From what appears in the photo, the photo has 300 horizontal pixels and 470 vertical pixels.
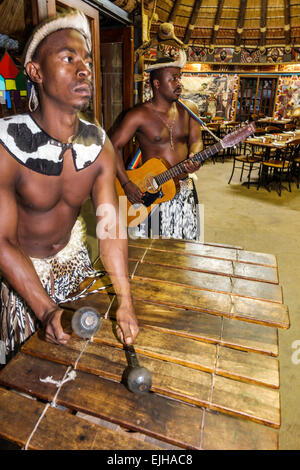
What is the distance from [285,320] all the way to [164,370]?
652mm

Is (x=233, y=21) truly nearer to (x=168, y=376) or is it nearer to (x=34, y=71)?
(x=34, y=71)

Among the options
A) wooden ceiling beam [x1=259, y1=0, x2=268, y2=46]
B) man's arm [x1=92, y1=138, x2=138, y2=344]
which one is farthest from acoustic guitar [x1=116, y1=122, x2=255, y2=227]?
wooden ceiling beam [x1=259, y1=0, x2=268, y2=46]

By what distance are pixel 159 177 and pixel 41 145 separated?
1.78 meters

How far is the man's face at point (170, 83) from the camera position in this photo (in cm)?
282

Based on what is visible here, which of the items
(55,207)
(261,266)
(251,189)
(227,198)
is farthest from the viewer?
(251,189)

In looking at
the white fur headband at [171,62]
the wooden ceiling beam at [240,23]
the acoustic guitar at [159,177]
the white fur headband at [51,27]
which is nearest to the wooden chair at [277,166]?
the acoustic guitar at [159,177]

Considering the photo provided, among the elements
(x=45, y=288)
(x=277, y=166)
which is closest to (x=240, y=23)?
(x=277, y=166)

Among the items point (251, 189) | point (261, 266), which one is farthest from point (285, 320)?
point (251, 189)

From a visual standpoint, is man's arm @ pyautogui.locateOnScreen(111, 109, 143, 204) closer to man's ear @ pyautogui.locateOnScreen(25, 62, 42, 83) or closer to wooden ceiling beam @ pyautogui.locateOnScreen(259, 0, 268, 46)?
man's ear @ pyautogui.locateOnScreen(25, 62, 42, 83)

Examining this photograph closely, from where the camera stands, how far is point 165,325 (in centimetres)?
142

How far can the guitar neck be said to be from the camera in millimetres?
3027

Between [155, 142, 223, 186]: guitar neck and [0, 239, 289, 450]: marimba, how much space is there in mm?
1554

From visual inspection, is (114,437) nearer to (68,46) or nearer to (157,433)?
(157,433)

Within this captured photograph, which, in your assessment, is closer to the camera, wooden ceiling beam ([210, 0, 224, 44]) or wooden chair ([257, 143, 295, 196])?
wooden chair ([257, 143, 295, 196])
